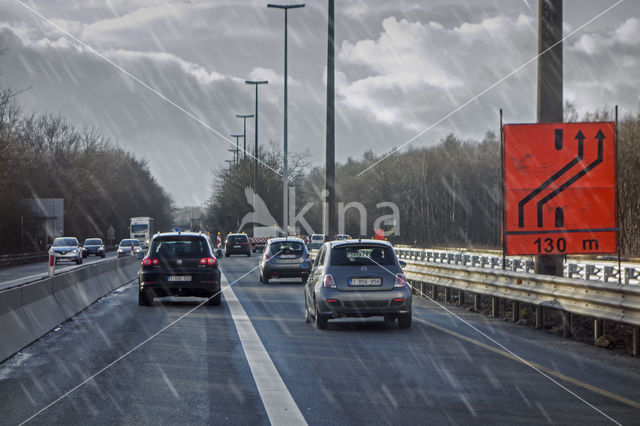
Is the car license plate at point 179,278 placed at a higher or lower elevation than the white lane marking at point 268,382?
higher

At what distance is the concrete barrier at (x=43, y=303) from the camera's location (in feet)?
36.6

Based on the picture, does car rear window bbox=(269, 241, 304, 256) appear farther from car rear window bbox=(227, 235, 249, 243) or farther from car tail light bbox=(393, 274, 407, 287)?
car rear window bbox=(227, 235, 249, 243)

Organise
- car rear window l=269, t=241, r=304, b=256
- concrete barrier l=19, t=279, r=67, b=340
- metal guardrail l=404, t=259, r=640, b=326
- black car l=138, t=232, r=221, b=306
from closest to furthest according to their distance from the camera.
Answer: metal guardrail l=404, t=259, r=640, b=326, concrete barrier l=19, t=279, r=67, b=340, black car l=138, t=232, r=221, b=306, car rear window l=269, t=241, r=304, b=256

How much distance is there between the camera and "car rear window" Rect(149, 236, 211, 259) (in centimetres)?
1900

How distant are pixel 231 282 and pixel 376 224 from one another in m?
74.6

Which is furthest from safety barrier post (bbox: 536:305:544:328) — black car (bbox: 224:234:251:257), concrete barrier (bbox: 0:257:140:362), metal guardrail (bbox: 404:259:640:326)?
black car (bbox: 224:234:251:257)

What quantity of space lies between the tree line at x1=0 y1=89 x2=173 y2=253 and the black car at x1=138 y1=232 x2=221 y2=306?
34.5 m

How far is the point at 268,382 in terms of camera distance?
848cm

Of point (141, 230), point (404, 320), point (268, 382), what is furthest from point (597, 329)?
point (141, 230)

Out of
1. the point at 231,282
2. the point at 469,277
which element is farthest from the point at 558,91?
the point at 231,282

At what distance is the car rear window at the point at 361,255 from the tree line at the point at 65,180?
4055 centimetres

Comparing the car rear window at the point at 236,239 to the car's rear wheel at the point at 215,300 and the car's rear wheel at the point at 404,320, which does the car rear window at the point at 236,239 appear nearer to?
the car's rear wheel at the point at 215,300

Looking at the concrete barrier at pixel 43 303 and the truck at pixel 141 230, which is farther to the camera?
the truck at pixel 141 230

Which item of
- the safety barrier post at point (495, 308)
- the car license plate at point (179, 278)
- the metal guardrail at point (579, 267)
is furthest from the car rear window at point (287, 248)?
the safety barrier post at point (495, 308)
